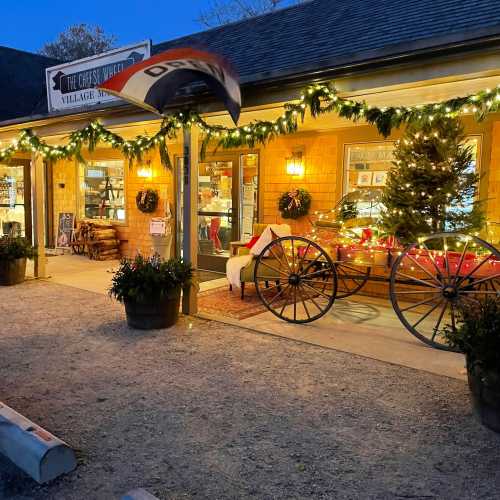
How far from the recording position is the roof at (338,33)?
164 inches

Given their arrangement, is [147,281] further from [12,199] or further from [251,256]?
[12,199]

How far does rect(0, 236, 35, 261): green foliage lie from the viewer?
7.27m

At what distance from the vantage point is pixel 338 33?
7.10 m

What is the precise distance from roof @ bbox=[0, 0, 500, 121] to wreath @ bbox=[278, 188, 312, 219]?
1951 mm

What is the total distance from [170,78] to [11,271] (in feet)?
14.1

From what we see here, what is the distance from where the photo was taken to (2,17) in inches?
6191

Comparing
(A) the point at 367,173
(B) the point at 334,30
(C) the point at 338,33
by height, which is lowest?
(A) the point at 367,173

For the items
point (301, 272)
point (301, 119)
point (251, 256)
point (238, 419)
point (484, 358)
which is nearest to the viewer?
point (484, 358)

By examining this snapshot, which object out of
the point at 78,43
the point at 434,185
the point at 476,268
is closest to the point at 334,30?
the point at 434,185

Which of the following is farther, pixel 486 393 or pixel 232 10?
pixel 232 10

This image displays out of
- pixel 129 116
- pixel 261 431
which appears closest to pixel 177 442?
pixel 261 431

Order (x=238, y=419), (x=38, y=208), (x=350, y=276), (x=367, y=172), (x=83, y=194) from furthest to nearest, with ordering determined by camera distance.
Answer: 1. (x=83, y=194)
2. (x=38, y=208)
3. (x=367, y=172)
4. (x=350, y=276)
5. (x=238, y=419)

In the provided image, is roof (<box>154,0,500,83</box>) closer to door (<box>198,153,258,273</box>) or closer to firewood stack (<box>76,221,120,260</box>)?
door (<box>198,153,258,273</box>)

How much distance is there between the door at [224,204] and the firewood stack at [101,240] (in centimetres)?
230
